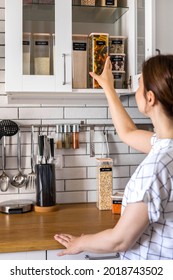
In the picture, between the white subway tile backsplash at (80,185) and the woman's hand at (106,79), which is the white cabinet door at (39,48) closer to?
the woman's hand at (106,79)

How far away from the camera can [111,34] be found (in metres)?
2.12

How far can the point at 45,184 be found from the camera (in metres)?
2.11

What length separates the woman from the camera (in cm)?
119

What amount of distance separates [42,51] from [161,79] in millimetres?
891

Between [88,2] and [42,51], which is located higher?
→ [88,2]

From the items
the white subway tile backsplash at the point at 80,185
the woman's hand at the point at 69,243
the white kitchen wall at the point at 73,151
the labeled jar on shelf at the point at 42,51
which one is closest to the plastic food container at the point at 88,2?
the labeled jar on shelf at the point at 42,51

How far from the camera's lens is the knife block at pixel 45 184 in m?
2.11

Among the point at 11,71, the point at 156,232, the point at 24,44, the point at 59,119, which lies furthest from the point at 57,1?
the point at 156,232

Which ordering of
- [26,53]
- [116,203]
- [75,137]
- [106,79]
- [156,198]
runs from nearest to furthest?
[156,198] < [106,79] < [26,53] < [116,203] < [75,137]

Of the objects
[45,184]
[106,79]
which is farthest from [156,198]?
[45,184]

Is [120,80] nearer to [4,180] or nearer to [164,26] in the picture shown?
[164,26]

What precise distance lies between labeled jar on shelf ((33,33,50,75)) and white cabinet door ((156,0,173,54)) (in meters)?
0.54

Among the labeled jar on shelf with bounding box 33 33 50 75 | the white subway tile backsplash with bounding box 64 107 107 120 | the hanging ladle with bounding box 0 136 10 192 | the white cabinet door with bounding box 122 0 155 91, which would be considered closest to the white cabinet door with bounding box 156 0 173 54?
the white cabinet door with bounding box 122 0 155 91
